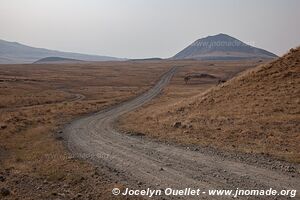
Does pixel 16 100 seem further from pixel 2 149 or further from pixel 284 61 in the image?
pixel 284 61

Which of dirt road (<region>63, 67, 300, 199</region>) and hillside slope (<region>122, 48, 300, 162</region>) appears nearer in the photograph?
dirt road (<region>63, 67, 300, 199</region>)

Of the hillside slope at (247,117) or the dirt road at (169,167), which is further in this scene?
the hillside slope at (247,117)

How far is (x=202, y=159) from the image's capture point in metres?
22.5

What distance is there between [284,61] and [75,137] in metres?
30.2

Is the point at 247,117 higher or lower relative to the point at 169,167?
higher

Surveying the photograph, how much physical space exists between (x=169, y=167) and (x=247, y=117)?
14.9 metres

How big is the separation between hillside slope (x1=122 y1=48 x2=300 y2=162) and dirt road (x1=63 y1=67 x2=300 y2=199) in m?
2.93

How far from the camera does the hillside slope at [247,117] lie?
2627 cm

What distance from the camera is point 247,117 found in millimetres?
33562

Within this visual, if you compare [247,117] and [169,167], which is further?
[247,117]

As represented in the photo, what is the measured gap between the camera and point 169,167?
20953mm

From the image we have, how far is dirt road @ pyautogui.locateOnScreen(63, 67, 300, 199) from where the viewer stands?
17.4 metres

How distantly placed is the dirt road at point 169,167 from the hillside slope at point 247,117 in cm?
293

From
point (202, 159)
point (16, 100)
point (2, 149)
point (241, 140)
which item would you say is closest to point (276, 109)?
point (241, 140)
